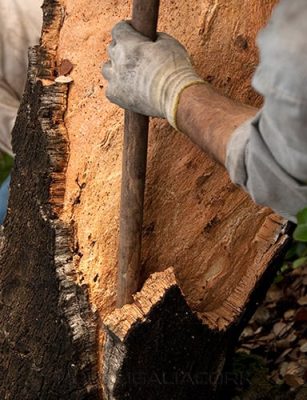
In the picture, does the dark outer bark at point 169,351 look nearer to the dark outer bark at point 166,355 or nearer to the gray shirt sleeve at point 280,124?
the dark outer bark at point 166,355

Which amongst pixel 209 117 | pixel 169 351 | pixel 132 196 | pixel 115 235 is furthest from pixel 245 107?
pixel 169 351

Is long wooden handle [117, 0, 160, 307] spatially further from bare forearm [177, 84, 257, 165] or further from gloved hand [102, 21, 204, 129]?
bare forearm [177, 84, 257, 165]

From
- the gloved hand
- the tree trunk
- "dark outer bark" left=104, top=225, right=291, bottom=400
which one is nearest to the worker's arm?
the gloved hand

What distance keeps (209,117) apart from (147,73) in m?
0.21

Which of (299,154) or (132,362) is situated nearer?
(299,154)

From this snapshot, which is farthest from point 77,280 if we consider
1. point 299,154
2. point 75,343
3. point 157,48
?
point 299,154

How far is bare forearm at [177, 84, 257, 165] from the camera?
1.67 meters

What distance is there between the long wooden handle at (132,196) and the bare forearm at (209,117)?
0.19 m

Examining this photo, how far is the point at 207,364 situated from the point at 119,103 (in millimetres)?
792

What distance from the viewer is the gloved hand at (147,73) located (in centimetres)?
179

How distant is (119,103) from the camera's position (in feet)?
6.29

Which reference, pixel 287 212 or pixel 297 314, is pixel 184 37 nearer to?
pixel 287 212

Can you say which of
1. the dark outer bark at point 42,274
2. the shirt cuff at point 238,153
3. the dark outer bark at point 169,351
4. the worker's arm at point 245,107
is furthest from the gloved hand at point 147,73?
the dark outer bark at point 169,351

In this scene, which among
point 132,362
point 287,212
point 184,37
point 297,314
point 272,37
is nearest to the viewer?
point 272,37
